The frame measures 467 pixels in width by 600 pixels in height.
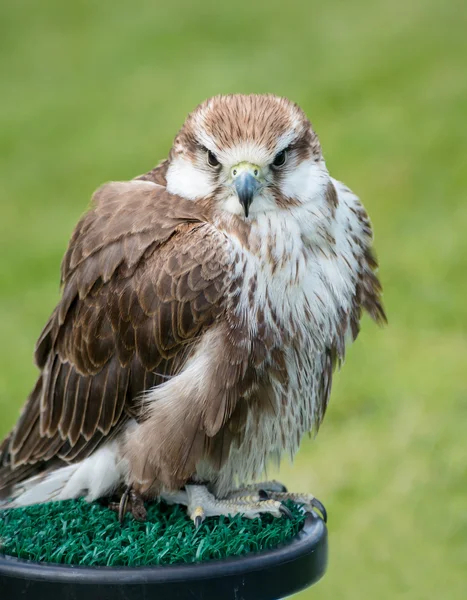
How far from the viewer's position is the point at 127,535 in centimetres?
363

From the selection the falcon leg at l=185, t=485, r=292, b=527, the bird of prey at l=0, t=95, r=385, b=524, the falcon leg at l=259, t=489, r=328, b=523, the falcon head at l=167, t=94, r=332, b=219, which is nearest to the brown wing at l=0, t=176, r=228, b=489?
the bird of prey at l=0, t=95, r=385, b=524

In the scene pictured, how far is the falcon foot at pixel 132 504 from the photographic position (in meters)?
3.79

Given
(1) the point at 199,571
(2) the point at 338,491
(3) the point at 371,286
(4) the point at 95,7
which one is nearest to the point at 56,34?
(4) the point at 95,7

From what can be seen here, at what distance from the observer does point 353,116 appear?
10.3 m

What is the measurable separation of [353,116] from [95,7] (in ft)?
14.9

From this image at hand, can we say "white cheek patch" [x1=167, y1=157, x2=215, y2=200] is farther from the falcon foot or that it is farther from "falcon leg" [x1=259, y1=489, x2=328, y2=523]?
"falcon leg" [x1=259, y1=489, x2=328, y2=523]

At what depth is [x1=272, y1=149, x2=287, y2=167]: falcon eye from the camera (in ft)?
12.0

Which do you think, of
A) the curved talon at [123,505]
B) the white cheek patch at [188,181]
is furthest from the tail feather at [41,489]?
the white cheek patch at [188,181]

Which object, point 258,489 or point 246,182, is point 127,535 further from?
point 246,182

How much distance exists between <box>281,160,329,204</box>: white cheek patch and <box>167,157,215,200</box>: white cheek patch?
0.25 meters

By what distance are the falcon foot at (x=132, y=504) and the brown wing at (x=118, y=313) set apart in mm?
234

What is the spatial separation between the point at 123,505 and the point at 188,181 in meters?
1.12

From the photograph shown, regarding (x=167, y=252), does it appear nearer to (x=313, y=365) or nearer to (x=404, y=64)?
(x=313, y=365)

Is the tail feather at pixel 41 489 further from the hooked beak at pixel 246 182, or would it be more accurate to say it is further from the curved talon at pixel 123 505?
the hooked beak at pixel 246 182
